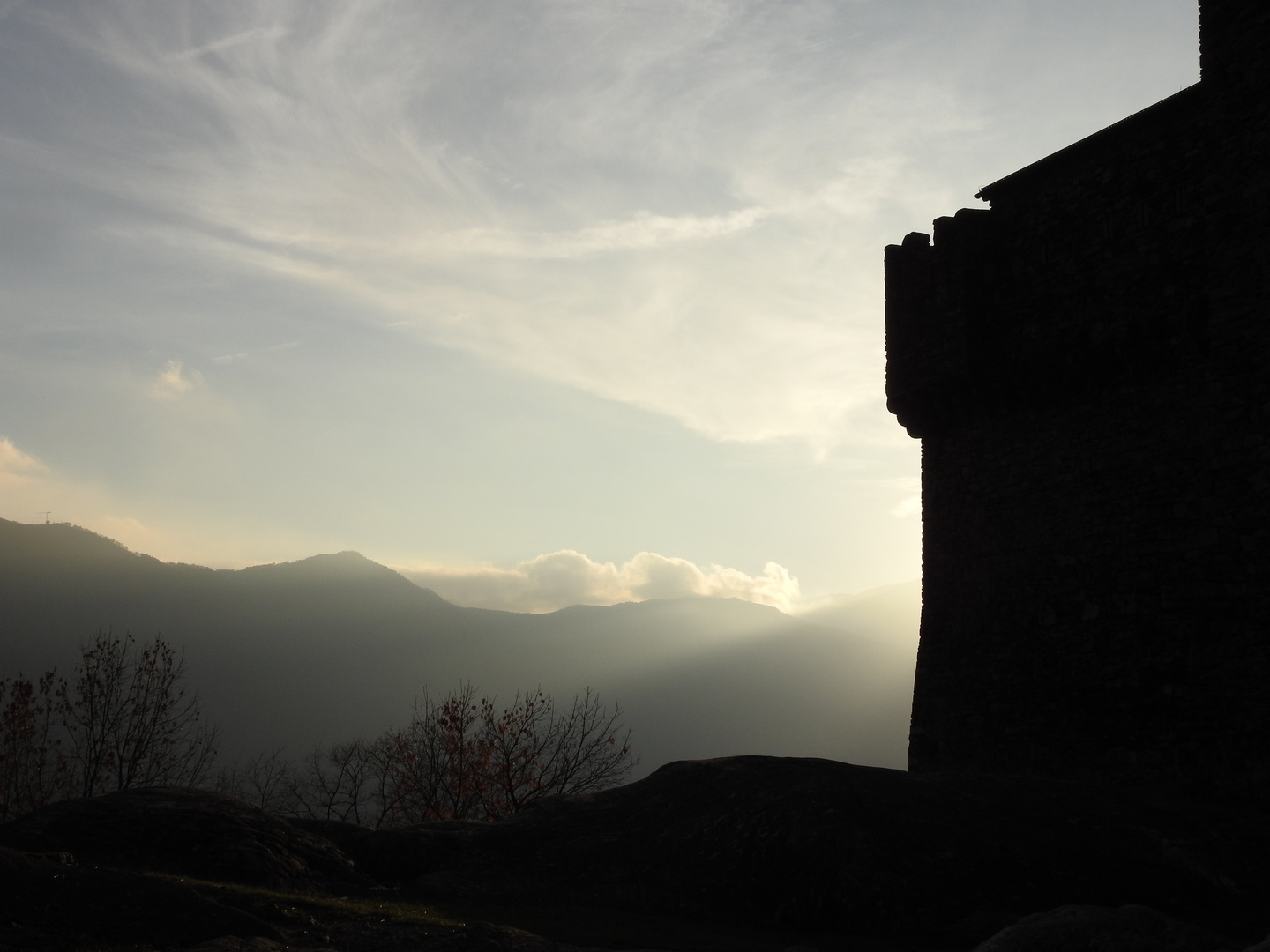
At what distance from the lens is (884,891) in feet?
37.3

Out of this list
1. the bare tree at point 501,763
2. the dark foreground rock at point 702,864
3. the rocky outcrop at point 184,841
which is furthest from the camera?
the bare tree at point 501,763

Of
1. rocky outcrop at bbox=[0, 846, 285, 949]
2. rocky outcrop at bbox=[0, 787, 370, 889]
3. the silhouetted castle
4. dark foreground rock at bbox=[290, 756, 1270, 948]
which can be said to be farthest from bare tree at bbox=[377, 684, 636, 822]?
rocky outcrop at bbox=[0, 846, 285, 949]

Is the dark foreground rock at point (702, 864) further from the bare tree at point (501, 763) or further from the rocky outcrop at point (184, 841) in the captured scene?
the bare tree at point (501, 763)

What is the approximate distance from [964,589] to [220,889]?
15200 millimetres

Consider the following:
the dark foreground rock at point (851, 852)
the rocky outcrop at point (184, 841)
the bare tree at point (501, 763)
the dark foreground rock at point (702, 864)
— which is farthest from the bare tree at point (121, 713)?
the dark foreground rock at point (851, 852)

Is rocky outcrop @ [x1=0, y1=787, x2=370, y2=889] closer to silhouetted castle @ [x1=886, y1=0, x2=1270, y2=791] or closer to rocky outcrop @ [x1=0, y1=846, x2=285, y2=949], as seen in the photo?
rocky outcrop @ [x1=0, y1=846, x2=285, y2=949]

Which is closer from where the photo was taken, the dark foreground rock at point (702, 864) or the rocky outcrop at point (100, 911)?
the rocky outcrop at point (100, 911)

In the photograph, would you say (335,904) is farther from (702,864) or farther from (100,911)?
(702,864)

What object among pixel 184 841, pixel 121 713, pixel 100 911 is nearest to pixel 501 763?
pixel 121 713

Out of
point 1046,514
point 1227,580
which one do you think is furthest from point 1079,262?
point 1227,580

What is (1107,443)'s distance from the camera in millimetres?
18078

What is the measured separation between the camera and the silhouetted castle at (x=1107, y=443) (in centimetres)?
1599

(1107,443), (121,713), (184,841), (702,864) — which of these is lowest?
(184,841)

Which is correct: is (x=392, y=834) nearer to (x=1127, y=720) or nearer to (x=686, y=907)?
(x=686, y=907)
